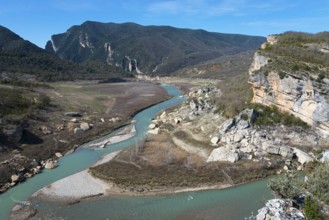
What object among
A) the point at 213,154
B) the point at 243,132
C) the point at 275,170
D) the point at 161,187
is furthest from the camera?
the point at 243,132

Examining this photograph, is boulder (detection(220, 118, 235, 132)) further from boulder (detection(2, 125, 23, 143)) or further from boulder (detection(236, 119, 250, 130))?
boulder (detection(2, 125, 23, 143))

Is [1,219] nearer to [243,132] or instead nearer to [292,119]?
[243,132]

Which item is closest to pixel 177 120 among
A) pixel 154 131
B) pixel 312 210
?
pixel 154 131

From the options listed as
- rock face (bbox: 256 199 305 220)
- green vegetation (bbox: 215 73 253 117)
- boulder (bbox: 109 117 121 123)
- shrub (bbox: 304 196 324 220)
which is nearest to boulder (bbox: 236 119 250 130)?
green vegetation (bbox: 215 73 253 117)

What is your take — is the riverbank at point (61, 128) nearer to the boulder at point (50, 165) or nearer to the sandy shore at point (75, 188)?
the boulder at point (50, 165)

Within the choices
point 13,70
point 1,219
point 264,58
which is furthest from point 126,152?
point 13,70

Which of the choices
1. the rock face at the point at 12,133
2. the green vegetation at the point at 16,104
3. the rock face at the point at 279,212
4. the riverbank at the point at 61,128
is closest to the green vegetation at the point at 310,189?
the rock face at the point at 279,212
